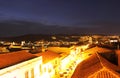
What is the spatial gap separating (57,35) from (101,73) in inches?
4217

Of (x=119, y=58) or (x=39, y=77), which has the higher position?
(x=119, y=58)

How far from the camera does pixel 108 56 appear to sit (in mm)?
28562

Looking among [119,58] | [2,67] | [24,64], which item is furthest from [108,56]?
[2,67]

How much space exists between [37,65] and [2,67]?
9.14 meters

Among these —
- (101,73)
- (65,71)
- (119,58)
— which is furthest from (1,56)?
(65,71)

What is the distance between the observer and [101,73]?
1670 cm

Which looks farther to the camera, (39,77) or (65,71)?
(65,71)

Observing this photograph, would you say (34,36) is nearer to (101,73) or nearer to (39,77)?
(39,77)

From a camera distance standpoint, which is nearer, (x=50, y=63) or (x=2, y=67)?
(x=2, y=67)

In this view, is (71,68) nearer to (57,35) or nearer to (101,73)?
(101,73)

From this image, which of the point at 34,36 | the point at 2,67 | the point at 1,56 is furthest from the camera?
the point at 34,36

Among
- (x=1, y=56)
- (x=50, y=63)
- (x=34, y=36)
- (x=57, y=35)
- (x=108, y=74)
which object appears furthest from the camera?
(x=57, y=35)

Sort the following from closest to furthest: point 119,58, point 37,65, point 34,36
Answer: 1. point 119,58
2. point 37,65
3. point 34,36

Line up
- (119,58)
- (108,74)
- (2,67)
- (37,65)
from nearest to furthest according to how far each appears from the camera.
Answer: (108,74) → (2,67) → (119,58) → (37,65)
